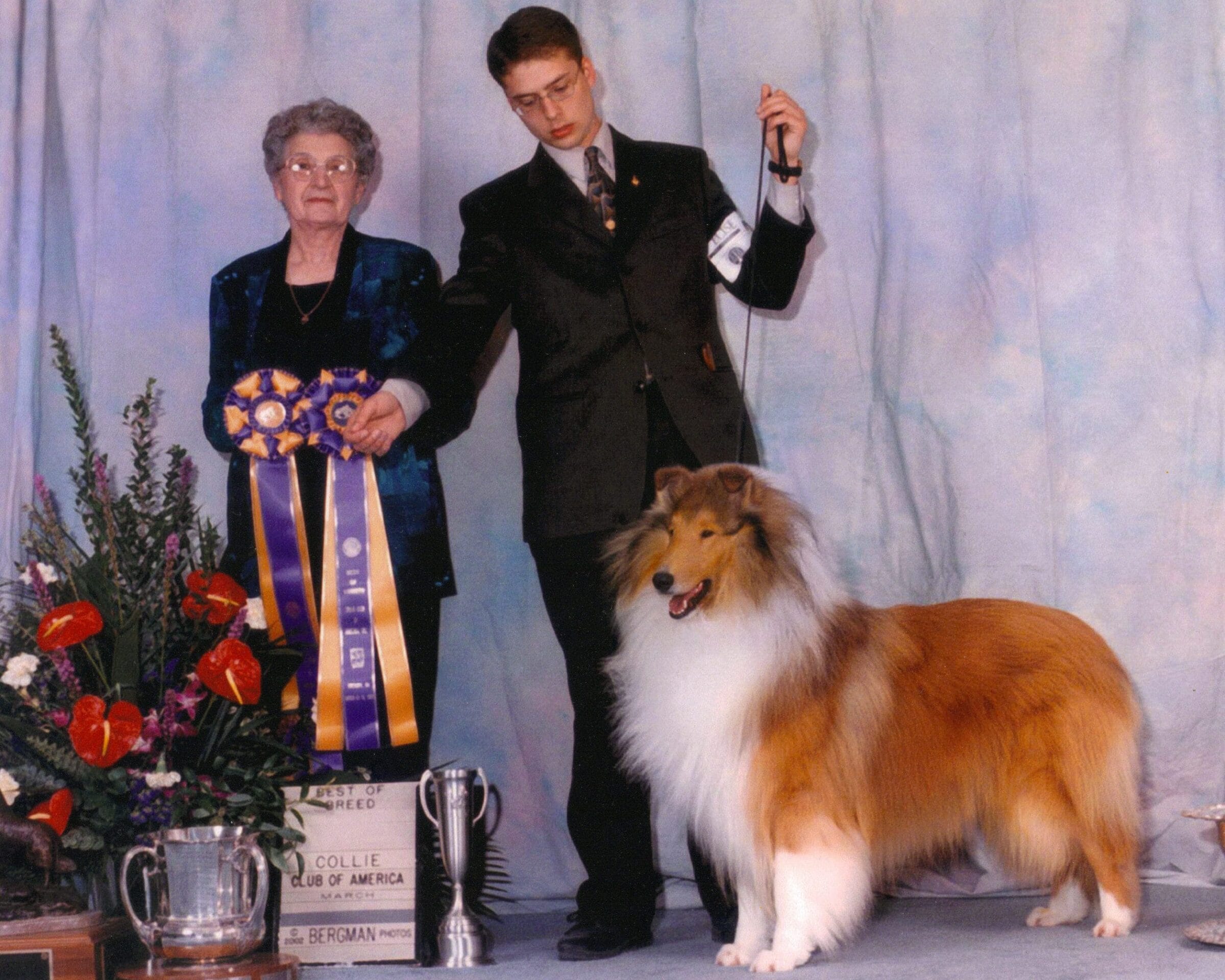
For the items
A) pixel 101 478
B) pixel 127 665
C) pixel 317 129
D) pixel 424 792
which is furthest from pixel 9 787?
pixel 317 129

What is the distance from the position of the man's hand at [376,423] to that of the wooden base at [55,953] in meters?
1.22

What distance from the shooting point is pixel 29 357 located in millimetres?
3654

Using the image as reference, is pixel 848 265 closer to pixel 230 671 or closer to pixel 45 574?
pixel 230 671

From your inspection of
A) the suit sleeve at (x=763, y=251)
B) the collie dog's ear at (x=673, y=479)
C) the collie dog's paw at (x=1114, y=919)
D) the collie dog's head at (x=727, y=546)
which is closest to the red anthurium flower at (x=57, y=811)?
the collie dog's head at (x=727, y=546)

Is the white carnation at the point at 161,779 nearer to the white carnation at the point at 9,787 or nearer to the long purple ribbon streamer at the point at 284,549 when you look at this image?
the white carnation at the point at 9,787

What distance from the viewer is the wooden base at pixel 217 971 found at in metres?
2.46

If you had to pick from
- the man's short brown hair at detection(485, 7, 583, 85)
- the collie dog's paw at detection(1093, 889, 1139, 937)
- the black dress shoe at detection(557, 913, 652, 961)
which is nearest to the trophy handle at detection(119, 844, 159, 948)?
the black dress shoe at detection(557, 913, 652, 961)

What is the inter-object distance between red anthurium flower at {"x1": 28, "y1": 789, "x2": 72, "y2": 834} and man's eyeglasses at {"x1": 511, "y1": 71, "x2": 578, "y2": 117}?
1.78m

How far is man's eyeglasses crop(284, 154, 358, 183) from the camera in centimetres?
344

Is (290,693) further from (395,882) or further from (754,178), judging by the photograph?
(754,178)

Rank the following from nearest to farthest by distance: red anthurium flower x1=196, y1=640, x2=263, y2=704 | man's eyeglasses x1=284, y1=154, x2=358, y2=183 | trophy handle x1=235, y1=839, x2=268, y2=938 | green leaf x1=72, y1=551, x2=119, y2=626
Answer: trophy handle x1=235, y1=839, x2=268, y2=938, red anthurium flower x1=196, y1=640, x2=263, y2=704, green leaf x1=72, y1=551, x2=119, y2=626, man's eyeglasses x1=284, y1=154, x2=358, y2=183

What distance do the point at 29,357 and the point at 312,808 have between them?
1.53m

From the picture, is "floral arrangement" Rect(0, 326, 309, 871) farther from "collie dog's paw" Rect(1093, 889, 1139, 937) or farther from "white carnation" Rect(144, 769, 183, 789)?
"collie dog's paw" Rect(1093, 889, 1139, 937)

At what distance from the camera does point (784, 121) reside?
9.89ft
